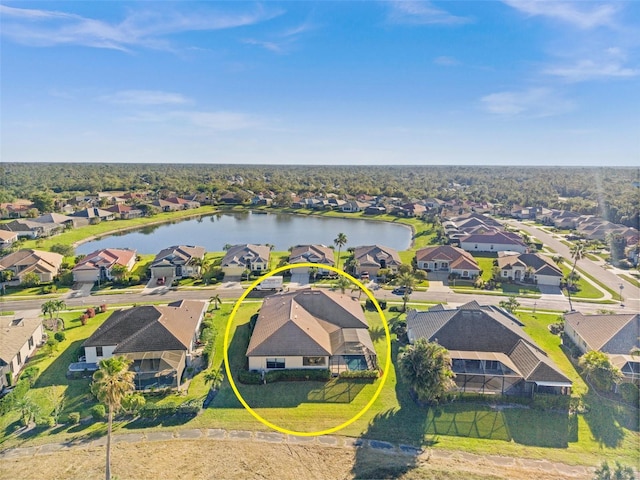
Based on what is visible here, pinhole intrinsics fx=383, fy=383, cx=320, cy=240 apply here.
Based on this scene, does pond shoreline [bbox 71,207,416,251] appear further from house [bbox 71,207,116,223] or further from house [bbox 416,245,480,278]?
house [bbox 416,245,480,278]

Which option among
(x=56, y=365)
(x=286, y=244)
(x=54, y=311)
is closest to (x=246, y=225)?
(x=286, y=244)

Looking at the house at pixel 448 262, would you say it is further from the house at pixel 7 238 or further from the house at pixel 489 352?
the house at pixel 7 238

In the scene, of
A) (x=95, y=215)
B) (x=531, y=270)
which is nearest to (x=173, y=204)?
(x=95, y=215)

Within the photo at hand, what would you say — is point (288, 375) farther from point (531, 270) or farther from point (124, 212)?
point (124, 212)

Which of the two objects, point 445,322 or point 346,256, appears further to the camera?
point 346,256

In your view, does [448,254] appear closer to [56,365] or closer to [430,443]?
[430,443]

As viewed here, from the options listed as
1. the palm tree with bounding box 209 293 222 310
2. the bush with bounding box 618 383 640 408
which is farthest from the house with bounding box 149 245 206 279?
the bush with bounding box 618 383 640 408

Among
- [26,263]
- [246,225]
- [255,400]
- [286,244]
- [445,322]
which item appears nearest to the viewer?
[255,400]
